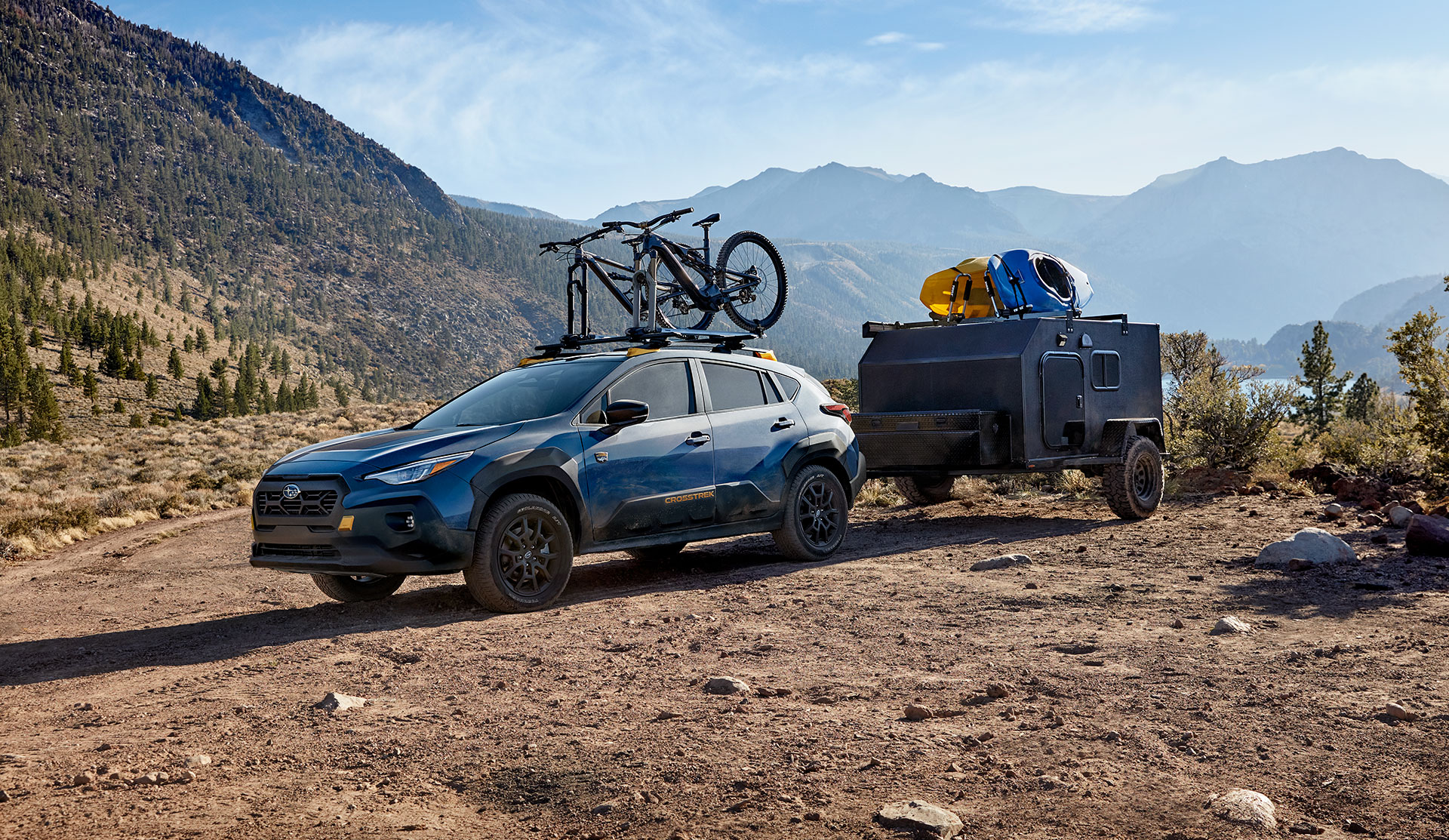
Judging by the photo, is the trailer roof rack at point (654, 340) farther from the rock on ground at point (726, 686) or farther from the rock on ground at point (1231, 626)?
the rock on ground at point (1231, 626)

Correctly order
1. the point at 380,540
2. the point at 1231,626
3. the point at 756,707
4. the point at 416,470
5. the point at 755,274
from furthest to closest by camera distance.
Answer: the point at 755,274
the point at 416,470
the point at 380,540
the point at 1231,626
the point at 756,707

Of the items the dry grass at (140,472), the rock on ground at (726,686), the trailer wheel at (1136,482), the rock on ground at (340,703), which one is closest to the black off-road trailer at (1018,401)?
the trailer wheel at (1136,482)

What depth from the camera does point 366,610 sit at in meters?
7.57

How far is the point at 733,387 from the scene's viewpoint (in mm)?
8773

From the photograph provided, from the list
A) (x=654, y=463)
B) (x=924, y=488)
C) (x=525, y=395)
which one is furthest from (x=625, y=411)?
(x=924, y=488)

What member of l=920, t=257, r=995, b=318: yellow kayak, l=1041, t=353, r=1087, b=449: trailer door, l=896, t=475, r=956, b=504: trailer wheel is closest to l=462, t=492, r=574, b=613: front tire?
A: l=1041, t=353, r=1087, b=449: trailer door

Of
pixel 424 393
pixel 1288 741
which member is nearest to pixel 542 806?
pixel 1288 741

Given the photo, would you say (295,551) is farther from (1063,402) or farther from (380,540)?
(1063,402)

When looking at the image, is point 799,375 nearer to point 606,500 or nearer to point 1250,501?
point 606,500

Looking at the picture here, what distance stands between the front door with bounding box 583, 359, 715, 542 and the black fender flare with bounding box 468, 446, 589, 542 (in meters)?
0.10

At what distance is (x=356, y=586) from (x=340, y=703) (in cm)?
326

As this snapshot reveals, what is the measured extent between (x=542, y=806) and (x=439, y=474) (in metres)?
3.54

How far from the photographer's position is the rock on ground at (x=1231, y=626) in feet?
20.2

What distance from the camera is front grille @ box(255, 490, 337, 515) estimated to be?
6.62 metres
